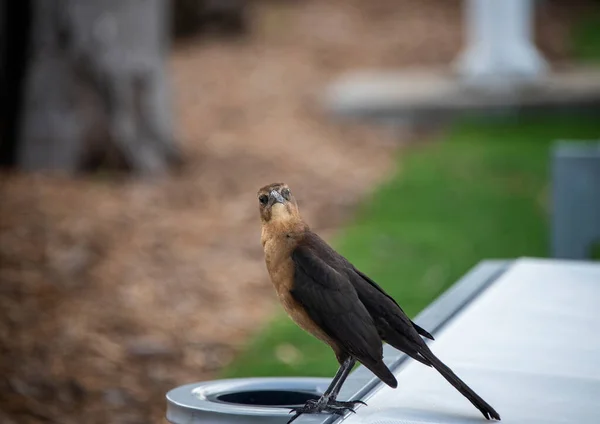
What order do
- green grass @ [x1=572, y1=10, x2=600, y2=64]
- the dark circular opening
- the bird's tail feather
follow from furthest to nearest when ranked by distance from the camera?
green grass @ [x1=572, y1=10, x2=600, y2=64], the dark circular opening, the bird's tail feather

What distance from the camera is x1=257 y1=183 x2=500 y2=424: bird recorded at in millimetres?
2422

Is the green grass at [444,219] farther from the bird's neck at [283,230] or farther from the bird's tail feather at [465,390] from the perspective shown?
the bird's tail feather at [465,390]

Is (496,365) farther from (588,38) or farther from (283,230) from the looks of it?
(588,38)

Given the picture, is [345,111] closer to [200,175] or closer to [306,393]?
[200,175]

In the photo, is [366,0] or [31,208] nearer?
[31,208]

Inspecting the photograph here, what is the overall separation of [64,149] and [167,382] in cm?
350

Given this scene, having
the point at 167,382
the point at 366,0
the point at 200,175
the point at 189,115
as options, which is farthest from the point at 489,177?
the point at 366,0

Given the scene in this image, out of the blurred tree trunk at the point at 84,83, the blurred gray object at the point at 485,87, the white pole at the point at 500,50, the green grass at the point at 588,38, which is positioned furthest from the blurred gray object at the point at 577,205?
the green grass at the point at 588,38

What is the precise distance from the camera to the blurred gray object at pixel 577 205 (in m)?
5.39

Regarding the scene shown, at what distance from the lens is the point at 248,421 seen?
2.55m

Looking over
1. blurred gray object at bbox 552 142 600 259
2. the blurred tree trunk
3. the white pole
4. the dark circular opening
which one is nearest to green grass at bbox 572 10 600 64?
the white pole

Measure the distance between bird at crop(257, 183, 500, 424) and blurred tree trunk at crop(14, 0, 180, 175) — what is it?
224 inches

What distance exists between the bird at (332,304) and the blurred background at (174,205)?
7.32ft

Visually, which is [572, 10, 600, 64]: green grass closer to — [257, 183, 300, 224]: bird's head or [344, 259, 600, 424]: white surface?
[344, 259, 600, 424]: white surface
